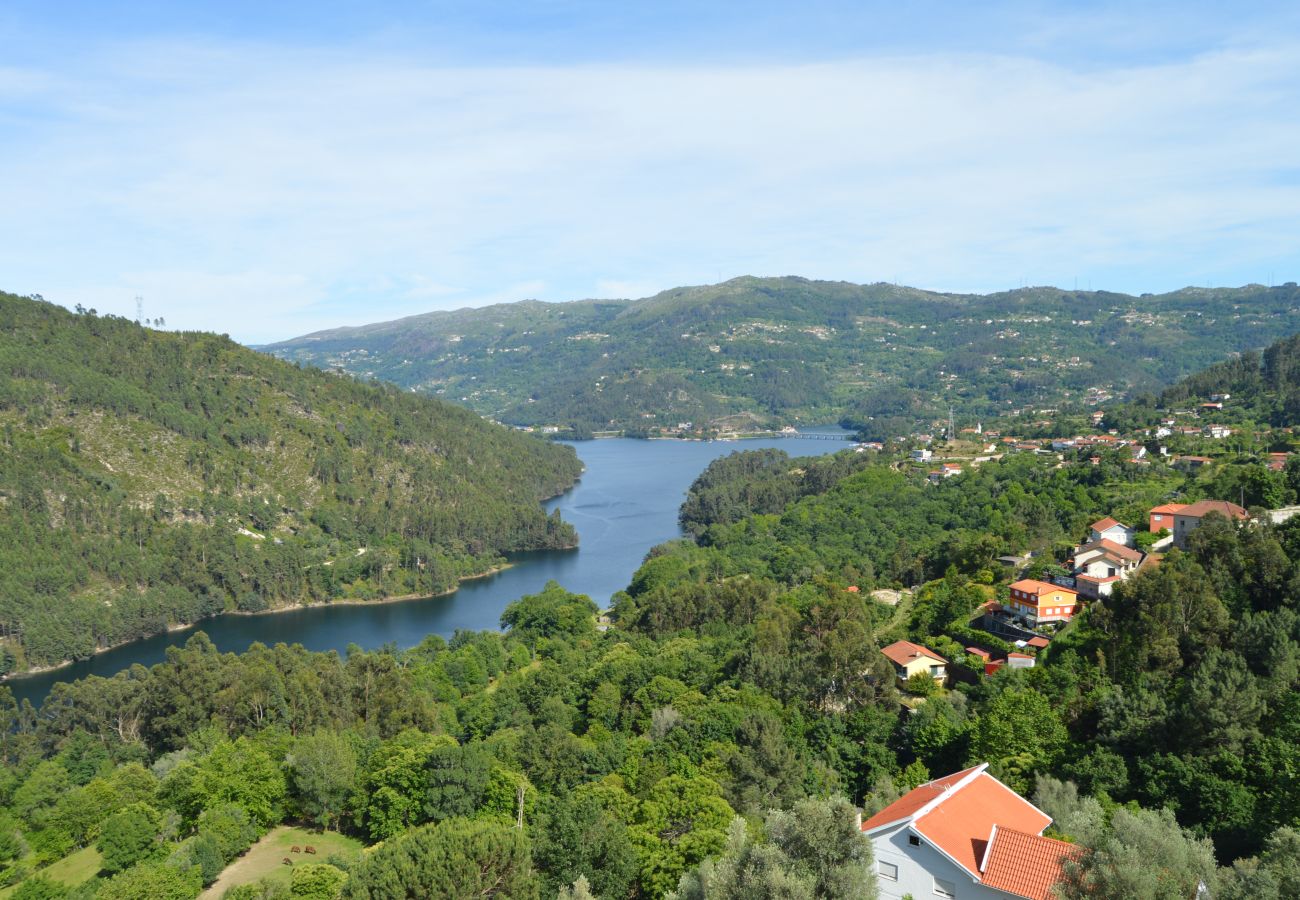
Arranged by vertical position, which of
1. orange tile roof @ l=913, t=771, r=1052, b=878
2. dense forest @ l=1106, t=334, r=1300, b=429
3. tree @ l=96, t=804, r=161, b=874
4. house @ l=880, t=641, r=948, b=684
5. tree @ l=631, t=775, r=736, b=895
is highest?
dense forest @ l=1106, t=334, r=1300, b=429

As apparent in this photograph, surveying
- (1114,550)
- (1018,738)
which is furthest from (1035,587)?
(1018,738)

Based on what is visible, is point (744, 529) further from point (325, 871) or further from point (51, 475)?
point (51, 475)

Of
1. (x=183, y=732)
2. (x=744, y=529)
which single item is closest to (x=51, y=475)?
(x=183, y=732)

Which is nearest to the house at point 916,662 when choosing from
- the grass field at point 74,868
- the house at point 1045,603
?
the house at point 1045,603

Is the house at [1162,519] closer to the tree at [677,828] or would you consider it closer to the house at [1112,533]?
the house at [1112,533]

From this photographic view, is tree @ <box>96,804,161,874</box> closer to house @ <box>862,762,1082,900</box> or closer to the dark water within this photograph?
house @ <box>862,762,1082,900</box>

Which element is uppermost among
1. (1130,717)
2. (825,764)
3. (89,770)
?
(1130,717)

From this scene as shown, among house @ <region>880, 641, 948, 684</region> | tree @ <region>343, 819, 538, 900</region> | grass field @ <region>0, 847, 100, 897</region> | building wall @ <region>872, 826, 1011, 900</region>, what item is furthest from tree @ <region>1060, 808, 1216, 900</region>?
grass field @ <region>0, 847, 100, 897</region>
